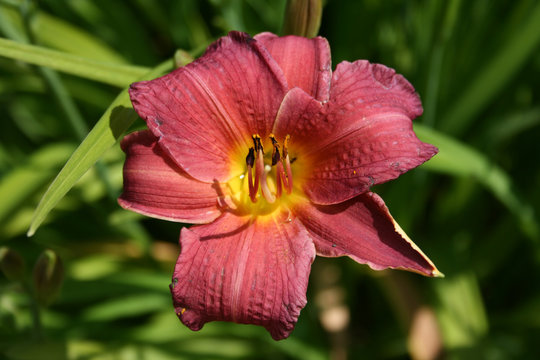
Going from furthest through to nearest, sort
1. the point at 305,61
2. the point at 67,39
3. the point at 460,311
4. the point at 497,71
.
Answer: the point at 67,39
the point at 460,311
the point at 497,71
the point at 305,61

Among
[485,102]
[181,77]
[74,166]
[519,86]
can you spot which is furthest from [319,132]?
[519,86]

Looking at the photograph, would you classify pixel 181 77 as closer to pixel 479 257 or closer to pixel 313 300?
pixel 313 300

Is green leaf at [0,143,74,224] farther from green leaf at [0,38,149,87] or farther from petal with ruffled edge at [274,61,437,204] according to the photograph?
petal with ruffled edge at [274,61,437,204]

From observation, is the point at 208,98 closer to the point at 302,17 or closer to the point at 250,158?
the point at 250,158

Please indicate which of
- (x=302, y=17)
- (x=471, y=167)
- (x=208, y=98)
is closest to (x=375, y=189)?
(x=471, y=167)

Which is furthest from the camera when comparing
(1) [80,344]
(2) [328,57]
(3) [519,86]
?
(3) [519,86]

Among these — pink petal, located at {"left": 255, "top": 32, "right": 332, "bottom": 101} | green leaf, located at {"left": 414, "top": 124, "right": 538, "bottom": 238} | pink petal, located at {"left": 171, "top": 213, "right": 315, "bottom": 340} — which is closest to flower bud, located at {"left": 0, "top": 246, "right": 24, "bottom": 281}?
pink petal, located at {"left": 171, "top": 213, "right": 315, "bottom": 340}
